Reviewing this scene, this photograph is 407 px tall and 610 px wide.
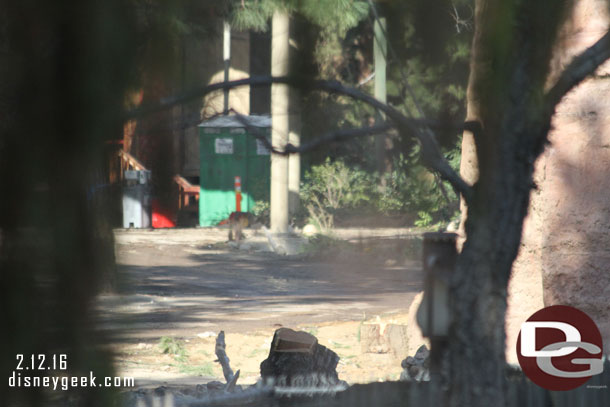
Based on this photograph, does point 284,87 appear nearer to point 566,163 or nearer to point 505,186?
point 505,186

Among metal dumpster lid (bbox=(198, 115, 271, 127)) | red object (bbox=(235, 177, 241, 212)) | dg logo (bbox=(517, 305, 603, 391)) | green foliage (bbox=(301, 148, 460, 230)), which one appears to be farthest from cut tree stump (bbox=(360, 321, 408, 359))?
red object (bbox=(235, 177, 241, 212))

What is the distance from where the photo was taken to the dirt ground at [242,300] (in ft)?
13.9

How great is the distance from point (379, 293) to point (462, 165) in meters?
6.49

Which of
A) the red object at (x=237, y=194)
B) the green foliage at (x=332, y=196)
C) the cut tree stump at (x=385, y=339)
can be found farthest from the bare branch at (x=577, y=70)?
the red object at (x=237, y=194)

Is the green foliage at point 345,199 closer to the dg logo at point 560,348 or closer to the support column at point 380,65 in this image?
the dg logo at point 560,348

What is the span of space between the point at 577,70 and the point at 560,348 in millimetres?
2358

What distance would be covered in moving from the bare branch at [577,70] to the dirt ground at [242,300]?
1326mm

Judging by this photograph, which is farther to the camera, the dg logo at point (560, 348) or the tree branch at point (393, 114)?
the dg logo at point (560, 348)

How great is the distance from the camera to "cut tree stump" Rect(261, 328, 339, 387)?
4621 mm

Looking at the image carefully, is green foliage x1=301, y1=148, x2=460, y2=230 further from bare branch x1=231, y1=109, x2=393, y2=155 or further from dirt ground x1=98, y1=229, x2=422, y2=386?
bare branch x1=231, y1=109, x2=393, y2=155

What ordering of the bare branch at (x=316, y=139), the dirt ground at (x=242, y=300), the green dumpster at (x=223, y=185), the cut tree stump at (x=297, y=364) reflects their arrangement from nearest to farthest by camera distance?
the bare branch at (x=316, y=139) < the dirt ground at (x=242, y=300) < the cut tree stump at (x=297, y=364) < the green dumpster at (x=223, y=185)

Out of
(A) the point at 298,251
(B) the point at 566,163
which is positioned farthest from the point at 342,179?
(B) the point at 566,163

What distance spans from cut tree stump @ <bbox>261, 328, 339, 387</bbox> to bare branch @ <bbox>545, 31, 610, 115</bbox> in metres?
2.41

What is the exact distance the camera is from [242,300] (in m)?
8.61
